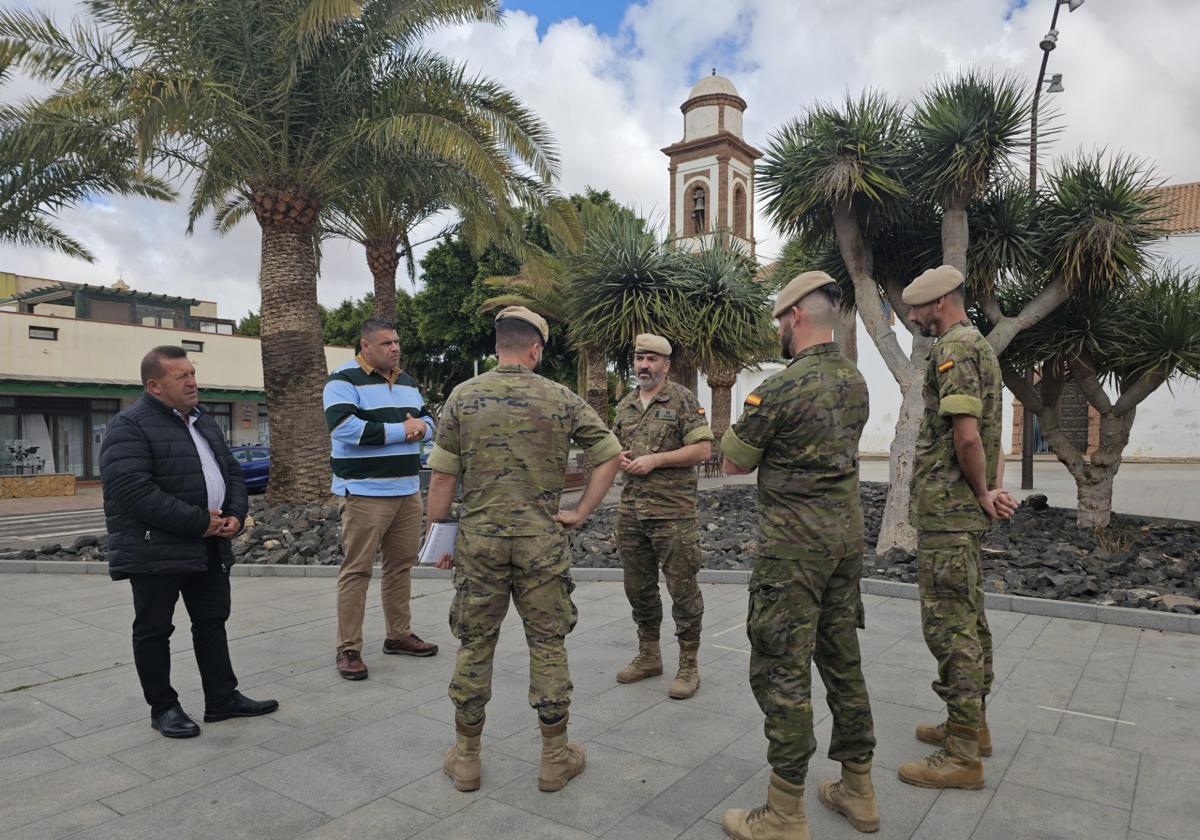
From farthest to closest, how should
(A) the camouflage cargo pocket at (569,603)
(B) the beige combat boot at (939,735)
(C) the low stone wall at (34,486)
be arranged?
1. (C) the low stone wall at (34,486)
2. (B) the beige combat boot at (939,735)
3. (A) the camouflage cargo pocket at (569,603)

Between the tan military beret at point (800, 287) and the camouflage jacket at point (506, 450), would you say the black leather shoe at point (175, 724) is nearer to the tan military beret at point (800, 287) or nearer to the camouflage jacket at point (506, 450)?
the camouflage jacket at point (506, 450)

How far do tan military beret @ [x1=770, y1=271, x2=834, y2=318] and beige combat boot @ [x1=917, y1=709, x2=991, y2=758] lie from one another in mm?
1973

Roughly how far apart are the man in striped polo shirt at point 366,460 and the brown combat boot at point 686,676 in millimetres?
1763

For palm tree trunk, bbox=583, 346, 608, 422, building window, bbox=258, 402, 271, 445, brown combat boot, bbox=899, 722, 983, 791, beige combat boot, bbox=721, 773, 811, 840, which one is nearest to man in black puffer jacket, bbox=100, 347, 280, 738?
beige combat boot, bbox=721, 773, 811, 840

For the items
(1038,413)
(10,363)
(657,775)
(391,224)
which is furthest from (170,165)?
(10,363)

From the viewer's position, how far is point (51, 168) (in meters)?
12.9

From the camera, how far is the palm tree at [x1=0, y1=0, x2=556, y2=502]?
33.4 feet

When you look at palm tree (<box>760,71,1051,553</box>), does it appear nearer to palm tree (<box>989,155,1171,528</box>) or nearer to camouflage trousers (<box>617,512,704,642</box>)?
palm tree (<box>989,155,1171,528</box>)

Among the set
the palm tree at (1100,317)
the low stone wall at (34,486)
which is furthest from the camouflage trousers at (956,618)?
the low stone wall at (34,486)

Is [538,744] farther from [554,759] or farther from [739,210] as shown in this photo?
[739,210]

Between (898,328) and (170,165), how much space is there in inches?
Answer: 1315

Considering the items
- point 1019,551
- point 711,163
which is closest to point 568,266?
point 1019,551

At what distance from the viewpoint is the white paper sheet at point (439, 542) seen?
331 cm

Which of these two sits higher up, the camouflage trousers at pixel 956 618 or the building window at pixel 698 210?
the building window at pixel 698 210
